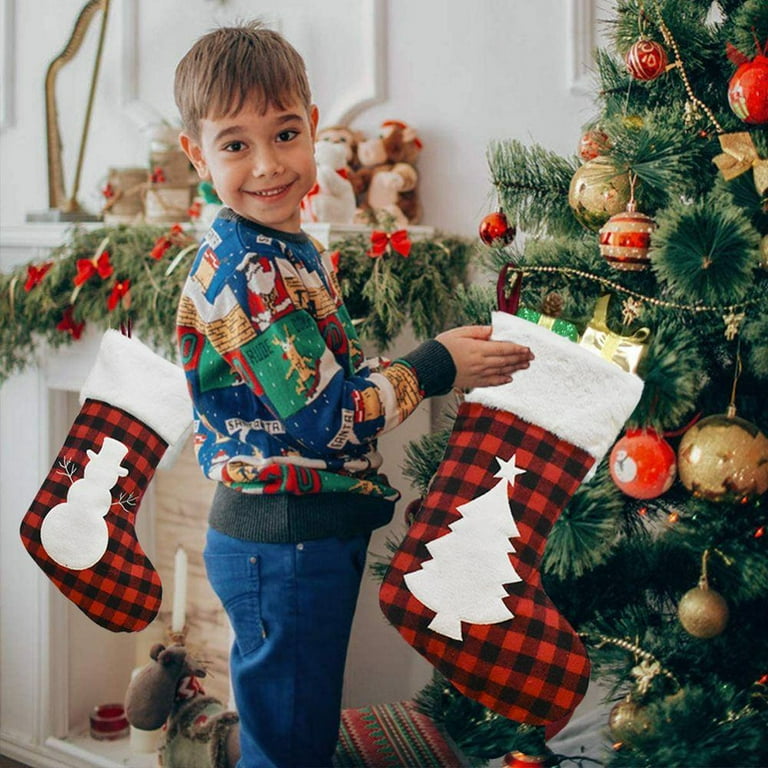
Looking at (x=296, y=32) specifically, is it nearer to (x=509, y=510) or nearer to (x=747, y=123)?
(x=747, y=123)

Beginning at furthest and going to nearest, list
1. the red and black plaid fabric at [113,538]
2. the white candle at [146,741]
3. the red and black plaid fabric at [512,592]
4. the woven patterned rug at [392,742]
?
the white candle at [146,741], the woven patterned rug at [392,742], the red and black plaid fabric at [113,538], the red and black plaid fabric at [512,592]

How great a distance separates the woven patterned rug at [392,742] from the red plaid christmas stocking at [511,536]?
0.55m

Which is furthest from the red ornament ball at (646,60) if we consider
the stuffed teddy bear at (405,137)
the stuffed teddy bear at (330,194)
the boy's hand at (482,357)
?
the stuffed teddy bear at (405,137)

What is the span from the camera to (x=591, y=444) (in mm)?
1068

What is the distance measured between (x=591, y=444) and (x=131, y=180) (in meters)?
1.37

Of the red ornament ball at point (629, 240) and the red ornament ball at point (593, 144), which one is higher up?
the red ornament ball at point (593, 144)

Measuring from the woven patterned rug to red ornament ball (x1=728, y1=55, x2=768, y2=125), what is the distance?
94 centimetres

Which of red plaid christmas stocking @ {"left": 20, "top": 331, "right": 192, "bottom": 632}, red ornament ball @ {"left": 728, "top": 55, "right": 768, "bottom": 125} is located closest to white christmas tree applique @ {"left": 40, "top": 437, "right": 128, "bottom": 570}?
red plaid christmas stocking @ {"left": 20, "top": 331, "right": 192, "bottom": 632}

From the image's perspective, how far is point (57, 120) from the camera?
91.9 inches

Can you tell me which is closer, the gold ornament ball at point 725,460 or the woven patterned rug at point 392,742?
the gold ornament ball at point 725,460

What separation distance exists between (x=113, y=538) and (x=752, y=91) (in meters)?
0.86

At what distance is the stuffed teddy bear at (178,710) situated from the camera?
66.5 inches

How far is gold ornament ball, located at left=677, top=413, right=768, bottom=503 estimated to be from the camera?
3.62 feet

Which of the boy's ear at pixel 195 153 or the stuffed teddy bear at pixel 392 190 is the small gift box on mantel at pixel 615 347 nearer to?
the boy's ear at pixel 195 153
